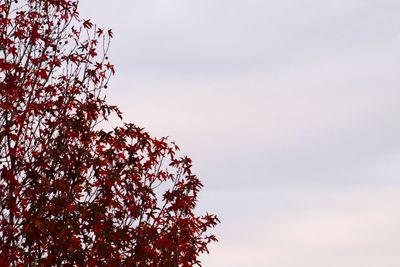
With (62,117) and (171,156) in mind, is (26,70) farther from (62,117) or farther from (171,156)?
(171,156)

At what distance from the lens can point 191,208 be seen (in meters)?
16.4

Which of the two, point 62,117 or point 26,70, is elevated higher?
point 26,70

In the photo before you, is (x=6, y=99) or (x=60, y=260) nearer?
(x=60, y=260)

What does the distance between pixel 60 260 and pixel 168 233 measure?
217 cm

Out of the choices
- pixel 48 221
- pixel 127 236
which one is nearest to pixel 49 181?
pixel 48 221

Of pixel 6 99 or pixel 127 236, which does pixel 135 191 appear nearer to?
pixel 127 236

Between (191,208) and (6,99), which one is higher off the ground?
(6,99)

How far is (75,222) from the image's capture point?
14586 mm

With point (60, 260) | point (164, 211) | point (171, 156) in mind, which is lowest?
point (60, 260)

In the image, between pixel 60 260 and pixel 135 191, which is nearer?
pixel 60 260

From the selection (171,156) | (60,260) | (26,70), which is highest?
(26,70)

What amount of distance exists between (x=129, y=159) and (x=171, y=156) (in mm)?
963

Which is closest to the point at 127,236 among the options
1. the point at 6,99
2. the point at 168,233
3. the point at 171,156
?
the point at 168,233

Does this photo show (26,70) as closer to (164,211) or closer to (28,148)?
(28,148)
